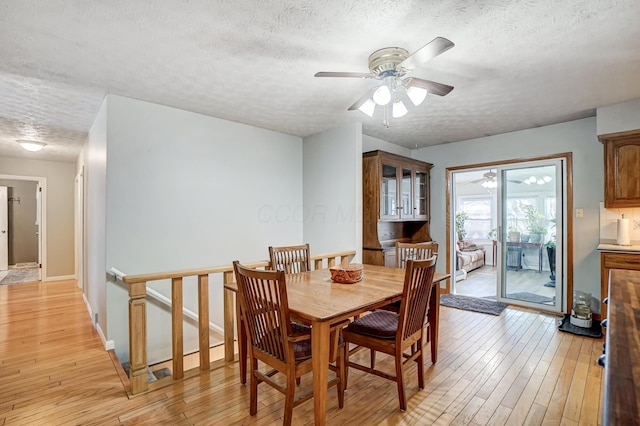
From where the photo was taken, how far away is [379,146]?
4.89 meters

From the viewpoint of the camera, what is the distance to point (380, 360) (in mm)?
2730

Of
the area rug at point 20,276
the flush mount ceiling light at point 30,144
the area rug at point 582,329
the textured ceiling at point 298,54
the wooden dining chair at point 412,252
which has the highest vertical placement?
the textured ceiling at point 298,54

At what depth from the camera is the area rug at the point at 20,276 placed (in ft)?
19.6

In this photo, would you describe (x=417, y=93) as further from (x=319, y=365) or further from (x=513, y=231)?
(x=513, y=231)

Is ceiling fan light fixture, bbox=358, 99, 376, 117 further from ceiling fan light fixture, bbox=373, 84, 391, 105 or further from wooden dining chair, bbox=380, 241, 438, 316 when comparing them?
wooden dining chair, bbox=380, 241, 438, 316

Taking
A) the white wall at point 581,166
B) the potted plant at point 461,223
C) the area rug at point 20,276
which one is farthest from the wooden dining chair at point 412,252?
the area rug at point 20,276

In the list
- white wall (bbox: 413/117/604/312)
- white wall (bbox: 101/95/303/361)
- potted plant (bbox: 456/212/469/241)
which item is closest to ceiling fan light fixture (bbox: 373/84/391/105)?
white wall (bbox: 101/95/303/361)

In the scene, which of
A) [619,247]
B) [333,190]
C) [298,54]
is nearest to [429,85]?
[298,54]

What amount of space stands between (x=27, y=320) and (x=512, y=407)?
5.19 m

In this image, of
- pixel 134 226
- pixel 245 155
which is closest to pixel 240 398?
pixel 134 226

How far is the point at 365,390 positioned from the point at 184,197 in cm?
266

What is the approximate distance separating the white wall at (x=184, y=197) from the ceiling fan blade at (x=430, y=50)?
2570 millimetres

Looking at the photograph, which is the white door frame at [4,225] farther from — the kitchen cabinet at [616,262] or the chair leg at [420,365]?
the kitchen cabinet at [616,262]

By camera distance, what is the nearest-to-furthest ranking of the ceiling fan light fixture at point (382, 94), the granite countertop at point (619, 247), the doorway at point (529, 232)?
the ceiling fan light fixture at point (382, 94), the granite countertop at point (619, 247), the doorway at point (529, 232)
